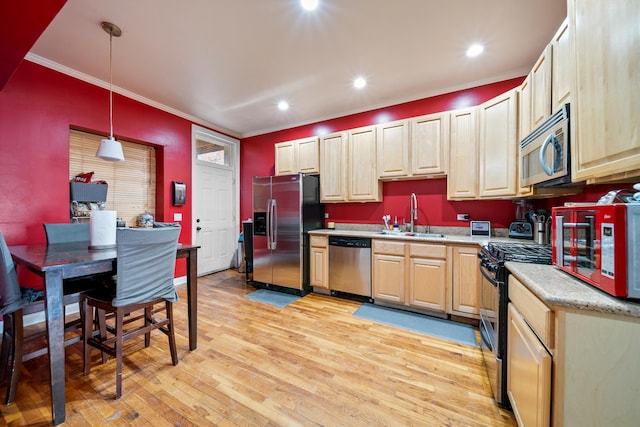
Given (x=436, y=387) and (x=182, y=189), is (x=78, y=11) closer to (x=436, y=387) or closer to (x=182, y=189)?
(x=182, y=189)

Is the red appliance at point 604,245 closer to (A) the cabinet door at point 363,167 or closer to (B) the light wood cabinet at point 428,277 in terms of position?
(B) the light wood cabinet at point 428,277

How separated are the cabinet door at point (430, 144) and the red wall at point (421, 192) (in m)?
0.35

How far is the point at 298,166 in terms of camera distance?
3961 mm

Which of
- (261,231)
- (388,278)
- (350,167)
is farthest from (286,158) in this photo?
→ (388,278)

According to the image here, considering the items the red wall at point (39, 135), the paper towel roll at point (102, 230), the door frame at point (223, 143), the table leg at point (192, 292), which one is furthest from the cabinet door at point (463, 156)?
the red wall at point (39, 135)

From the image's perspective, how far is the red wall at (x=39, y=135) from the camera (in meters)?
2.39

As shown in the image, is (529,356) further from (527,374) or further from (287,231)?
(287,231)

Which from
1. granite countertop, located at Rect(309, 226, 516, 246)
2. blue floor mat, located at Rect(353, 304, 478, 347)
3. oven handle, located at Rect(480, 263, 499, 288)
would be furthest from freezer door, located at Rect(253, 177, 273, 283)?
oven handle, located at Rect(480, 263, 499, 288)

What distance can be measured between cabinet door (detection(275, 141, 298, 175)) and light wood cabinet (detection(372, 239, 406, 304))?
6.22 feet

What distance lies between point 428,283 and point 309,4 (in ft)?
9.43

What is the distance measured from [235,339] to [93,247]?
1430 mm

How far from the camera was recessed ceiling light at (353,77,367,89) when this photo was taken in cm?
296

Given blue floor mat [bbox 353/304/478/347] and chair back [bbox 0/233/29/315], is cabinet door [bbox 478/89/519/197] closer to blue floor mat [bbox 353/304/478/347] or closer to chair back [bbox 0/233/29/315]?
blue floor mat [bbox 353/304/478/347]

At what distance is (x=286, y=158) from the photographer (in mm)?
4066
